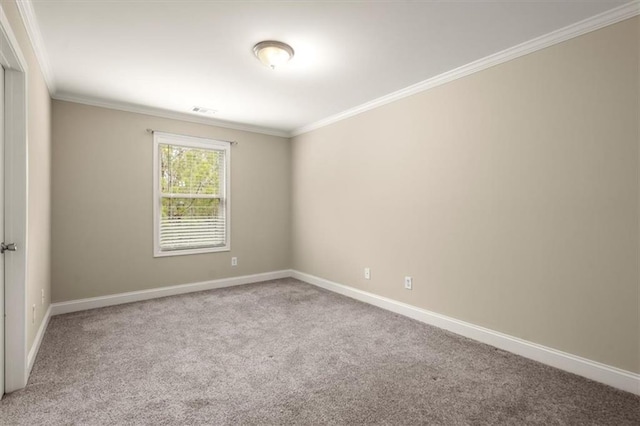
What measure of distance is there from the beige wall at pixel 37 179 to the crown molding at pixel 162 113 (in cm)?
31

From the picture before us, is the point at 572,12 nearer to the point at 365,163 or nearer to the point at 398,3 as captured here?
the point at 398,3

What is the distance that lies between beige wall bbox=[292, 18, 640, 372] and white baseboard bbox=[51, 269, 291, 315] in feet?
6.10

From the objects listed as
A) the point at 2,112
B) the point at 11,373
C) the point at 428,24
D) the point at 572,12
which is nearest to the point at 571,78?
the point at 572,12

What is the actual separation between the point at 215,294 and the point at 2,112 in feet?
9.99

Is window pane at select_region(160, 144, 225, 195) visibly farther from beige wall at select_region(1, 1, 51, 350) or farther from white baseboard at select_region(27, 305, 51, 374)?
white baseboard at select_region(27, 305, 51, 374)

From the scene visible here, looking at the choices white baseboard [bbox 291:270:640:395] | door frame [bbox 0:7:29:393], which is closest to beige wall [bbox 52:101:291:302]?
door frame [bbox 0:7:29:393]

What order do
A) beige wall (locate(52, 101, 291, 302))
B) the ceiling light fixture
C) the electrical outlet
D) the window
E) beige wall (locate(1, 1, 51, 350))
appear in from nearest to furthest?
beige wall (locate(1, 1, 51, 350)) → the ceiling light fixture → the electrical outlet → beige wall (locate(52, 101, 291, 302)) → the window

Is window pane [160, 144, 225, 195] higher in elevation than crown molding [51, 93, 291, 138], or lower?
lower

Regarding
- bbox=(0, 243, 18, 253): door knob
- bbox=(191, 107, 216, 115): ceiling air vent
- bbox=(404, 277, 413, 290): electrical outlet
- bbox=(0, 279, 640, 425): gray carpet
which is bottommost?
bbox=(0, 279, 640, 425): gray carpet

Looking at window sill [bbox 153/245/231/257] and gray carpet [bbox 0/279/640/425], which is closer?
gray carpet [bbox 0/279/640/425]

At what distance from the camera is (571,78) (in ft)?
7.86

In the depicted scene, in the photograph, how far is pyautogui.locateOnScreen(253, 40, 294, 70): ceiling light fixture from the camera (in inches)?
102

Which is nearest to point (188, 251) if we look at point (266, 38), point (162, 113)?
point (162, 113)

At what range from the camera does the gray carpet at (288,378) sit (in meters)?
1.89
